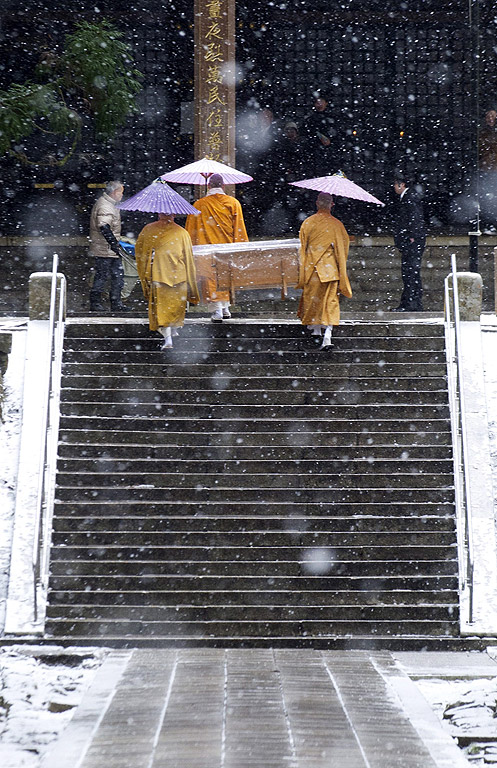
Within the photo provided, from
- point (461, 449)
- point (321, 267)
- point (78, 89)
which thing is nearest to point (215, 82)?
point (78, 89)

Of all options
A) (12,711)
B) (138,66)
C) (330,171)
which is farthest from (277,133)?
(12,711)

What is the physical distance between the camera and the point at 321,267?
32.1 ft

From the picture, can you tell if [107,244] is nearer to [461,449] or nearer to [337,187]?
[337,187]

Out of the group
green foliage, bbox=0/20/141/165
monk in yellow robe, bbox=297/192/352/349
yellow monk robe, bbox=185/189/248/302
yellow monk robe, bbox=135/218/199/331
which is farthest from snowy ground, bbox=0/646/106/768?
green foliage, bbox=0/20/141/165

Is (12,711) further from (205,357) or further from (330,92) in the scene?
(330,92)

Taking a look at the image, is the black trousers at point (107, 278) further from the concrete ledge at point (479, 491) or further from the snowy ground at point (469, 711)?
the snowy ground at point (469, 711)

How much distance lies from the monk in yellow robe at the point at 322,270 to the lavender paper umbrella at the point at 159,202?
1.28 meters

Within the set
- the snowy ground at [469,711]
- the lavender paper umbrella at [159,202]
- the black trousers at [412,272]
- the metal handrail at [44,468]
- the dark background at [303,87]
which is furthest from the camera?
the dark background at [303,87]

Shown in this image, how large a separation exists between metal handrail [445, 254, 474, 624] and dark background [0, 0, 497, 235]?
226 inches

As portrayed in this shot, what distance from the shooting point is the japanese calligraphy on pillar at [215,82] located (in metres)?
12.6

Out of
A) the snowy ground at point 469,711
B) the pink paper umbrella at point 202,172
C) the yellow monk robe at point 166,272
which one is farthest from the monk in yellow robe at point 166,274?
the snowy ground at point 469,711

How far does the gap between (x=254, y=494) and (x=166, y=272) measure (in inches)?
108

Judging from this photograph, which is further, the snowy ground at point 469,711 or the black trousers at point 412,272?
the black trousers at point 412,272

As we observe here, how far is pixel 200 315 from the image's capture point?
1198 centimetres
